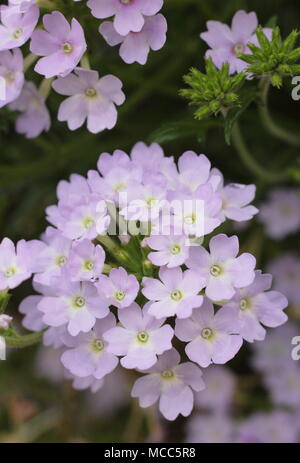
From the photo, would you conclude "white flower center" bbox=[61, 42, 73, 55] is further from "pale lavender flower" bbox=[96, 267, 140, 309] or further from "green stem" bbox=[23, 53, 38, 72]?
"pale lavender flower" bbox=[96, 267, 140, 309]

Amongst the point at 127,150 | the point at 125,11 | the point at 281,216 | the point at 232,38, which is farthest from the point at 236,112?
the point at 281,216

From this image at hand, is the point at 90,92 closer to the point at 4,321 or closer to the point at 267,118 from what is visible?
the point at 267,118

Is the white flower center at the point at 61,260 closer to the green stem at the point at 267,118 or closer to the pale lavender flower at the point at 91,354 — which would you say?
the pale lavender flower at the point at 91,354

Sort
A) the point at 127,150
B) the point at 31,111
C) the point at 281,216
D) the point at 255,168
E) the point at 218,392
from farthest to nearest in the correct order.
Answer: the point at 218,392 → the point at 281,216 → the point at 127,150 → the point at 255,168 → the point at 31,111

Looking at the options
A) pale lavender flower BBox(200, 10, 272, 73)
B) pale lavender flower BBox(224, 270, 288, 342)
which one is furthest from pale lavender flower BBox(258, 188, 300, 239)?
pale lavender flower BBox(224, 270, 288, 342)
